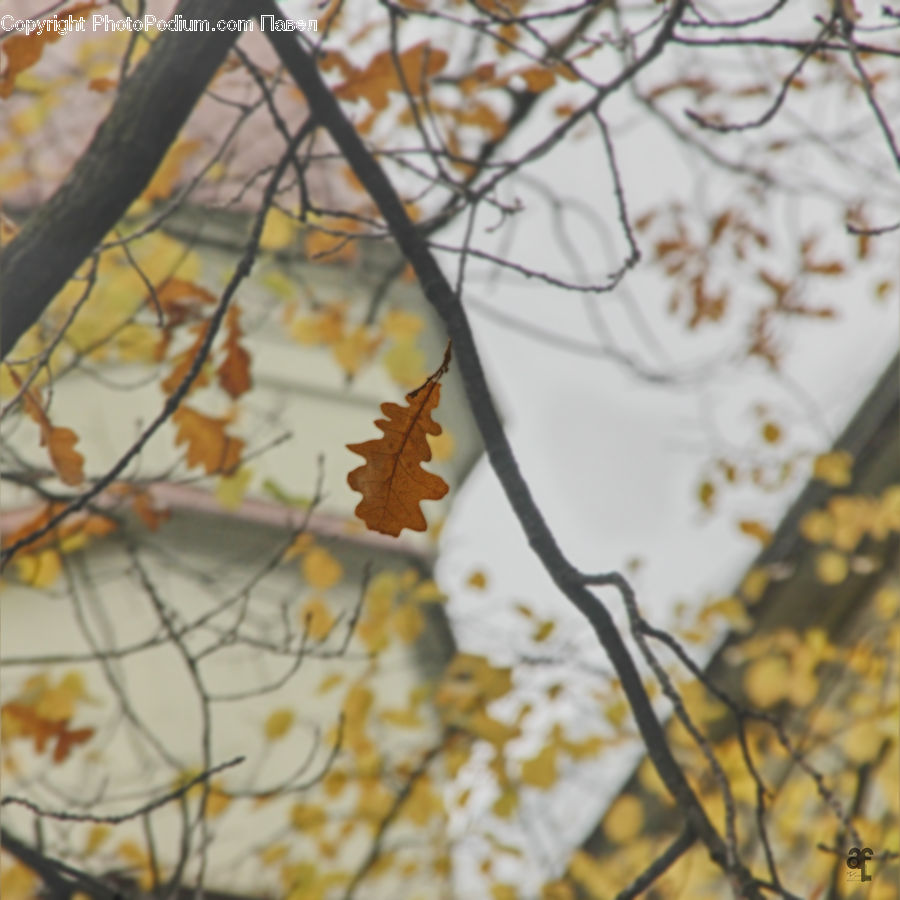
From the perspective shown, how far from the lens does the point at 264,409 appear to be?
5.92m

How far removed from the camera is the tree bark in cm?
160

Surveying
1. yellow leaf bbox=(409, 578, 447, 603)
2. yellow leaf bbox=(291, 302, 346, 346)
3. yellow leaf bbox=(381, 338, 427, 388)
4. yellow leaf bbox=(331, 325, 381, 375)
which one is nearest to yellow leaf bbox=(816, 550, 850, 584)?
yellow leaf bbox=(409, 578, 447, 603)

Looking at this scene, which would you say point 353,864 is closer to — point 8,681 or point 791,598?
point 8,681

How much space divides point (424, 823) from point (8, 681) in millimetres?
1974

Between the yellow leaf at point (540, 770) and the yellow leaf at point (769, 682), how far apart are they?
1.56 meters

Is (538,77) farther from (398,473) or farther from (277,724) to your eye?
(277,724)

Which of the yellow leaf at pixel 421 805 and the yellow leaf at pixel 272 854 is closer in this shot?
the yellow leaf at pixel 272 854

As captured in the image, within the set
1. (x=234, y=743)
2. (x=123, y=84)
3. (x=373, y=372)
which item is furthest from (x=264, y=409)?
(x=123, y=84)

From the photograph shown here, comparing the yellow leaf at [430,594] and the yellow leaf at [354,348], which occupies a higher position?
the yellow leaf at [354,348]

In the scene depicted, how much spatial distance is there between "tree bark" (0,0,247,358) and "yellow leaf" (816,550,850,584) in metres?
4.44

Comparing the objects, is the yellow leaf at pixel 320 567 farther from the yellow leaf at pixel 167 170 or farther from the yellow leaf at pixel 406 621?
the yellow leaf at pixel 167 170

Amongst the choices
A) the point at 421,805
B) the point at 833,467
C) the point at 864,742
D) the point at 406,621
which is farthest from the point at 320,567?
the point at 833,467

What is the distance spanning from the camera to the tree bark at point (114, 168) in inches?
62.9

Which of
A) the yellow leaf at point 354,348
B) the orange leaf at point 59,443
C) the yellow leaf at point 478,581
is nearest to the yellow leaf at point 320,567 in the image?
the yellow leaf at point 478,581
